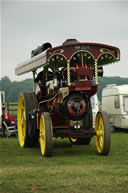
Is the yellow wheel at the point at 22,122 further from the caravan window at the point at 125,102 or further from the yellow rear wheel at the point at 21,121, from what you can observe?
the caravan window at the point at 125,102

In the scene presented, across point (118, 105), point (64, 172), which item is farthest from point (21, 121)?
point (118, 105)

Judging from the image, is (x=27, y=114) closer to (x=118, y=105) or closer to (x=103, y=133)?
(x=103, y=133)

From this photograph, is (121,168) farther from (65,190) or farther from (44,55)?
(44,55)

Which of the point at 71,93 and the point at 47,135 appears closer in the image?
the point at 47,135

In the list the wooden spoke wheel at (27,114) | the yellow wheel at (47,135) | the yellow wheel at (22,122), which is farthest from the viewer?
the yellow wheel at (22,122)

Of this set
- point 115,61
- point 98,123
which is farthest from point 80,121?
point 115,61

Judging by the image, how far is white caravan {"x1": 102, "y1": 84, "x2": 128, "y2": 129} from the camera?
1559cm

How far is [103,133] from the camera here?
809 centimetres

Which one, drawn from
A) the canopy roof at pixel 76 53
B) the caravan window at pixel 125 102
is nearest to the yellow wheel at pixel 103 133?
the canopy roof at pixel 76 53

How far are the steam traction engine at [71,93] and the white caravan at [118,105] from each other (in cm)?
635

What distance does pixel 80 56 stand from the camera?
28.1ft

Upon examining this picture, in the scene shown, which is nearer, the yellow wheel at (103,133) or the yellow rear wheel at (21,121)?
the yellow wheel at (103,133)

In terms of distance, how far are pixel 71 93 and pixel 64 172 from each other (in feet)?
7.82

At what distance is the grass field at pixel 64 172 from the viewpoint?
5145 mm
